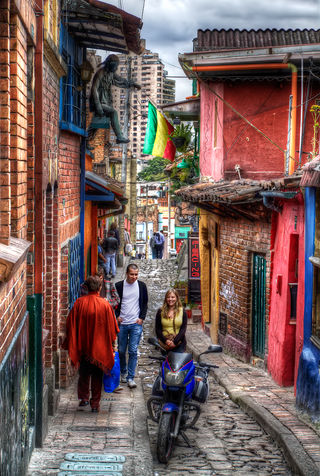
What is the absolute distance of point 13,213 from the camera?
14.9ft

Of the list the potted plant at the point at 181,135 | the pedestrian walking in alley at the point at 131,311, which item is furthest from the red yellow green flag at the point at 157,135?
the pedestrian walking in alley at the point at 131,311

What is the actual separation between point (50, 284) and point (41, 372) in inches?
60.9

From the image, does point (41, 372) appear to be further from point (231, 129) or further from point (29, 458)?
point (231, 129)

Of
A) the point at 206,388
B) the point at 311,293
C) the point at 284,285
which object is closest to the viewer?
the point at 206,388

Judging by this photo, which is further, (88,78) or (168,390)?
(88,78)

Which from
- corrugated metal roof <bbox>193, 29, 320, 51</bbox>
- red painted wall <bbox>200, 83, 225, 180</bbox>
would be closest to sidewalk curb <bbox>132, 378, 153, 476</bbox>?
red painted wall <bbox>200, 83, 225, 180</bbox>

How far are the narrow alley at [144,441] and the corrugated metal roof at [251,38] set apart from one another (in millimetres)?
8863

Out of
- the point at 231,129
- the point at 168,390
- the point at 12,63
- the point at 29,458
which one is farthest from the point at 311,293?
the point at 231,129

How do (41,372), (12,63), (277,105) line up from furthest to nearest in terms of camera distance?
(277,105)
(41,372)
(12,63)

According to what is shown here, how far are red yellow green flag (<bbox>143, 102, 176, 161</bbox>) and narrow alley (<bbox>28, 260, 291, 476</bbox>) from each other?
30.9ft

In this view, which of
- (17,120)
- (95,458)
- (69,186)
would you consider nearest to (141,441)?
(95,458)

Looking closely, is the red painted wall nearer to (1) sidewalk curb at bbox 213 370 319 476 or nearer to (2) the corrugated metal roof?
(2) the corrugated metal roof

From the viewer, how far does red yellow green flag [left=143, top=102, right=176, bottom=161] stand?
16688 millimetres

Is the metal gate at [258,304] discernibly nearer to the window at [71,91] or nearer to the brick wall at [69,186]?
the brick wall at [69,186]
